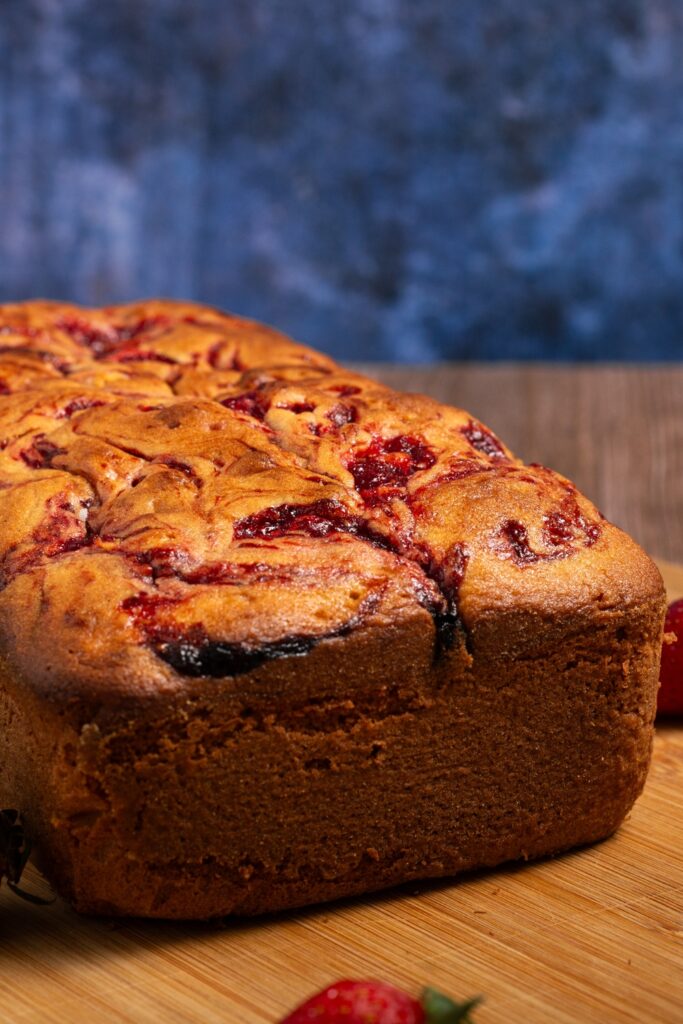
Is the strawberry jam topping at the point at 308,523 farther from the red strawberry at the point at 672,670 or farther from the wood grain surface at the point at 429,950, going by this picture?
the red strawberry at the point at 672,670

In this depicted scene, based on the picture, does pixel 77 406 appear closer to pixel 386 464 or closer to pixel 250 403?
pixel 250 403

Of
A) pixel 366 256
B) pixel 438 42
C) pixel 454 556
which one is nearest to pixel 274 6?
pixel 438 42

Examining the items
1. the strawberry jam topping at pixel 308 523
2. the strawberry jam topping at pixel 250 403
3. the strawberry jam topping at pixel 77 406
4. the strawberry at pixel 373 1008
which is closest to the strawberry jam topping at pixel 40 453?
the strawberry jam topping at pixel 77 406

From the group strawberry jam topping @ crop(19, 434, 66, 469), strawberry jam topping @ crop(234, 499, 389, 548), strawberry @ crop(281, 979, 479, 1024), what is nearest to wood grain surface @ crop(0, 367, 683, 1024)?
strawberry @ crop(281, 979, 479, 1024)

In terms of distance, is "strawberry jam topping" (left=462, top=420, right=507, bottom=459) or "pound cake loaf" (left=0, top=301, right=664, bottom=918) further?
"strawberry jam topping" (left=462, top=420, right=507, bottom=459)

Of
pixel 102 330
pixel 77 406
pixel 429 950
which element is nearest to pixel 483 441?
pixel 77 406

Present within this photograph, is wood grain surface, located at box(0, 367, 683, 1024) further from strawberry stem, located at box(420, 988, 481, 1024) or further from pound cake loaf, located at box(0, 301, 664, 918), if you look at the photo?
strawberry stem, located at box(420, 988, 481, 1024)

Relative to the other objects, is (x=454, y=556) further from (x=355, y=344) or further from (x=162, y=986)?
(x=355, y=344)
